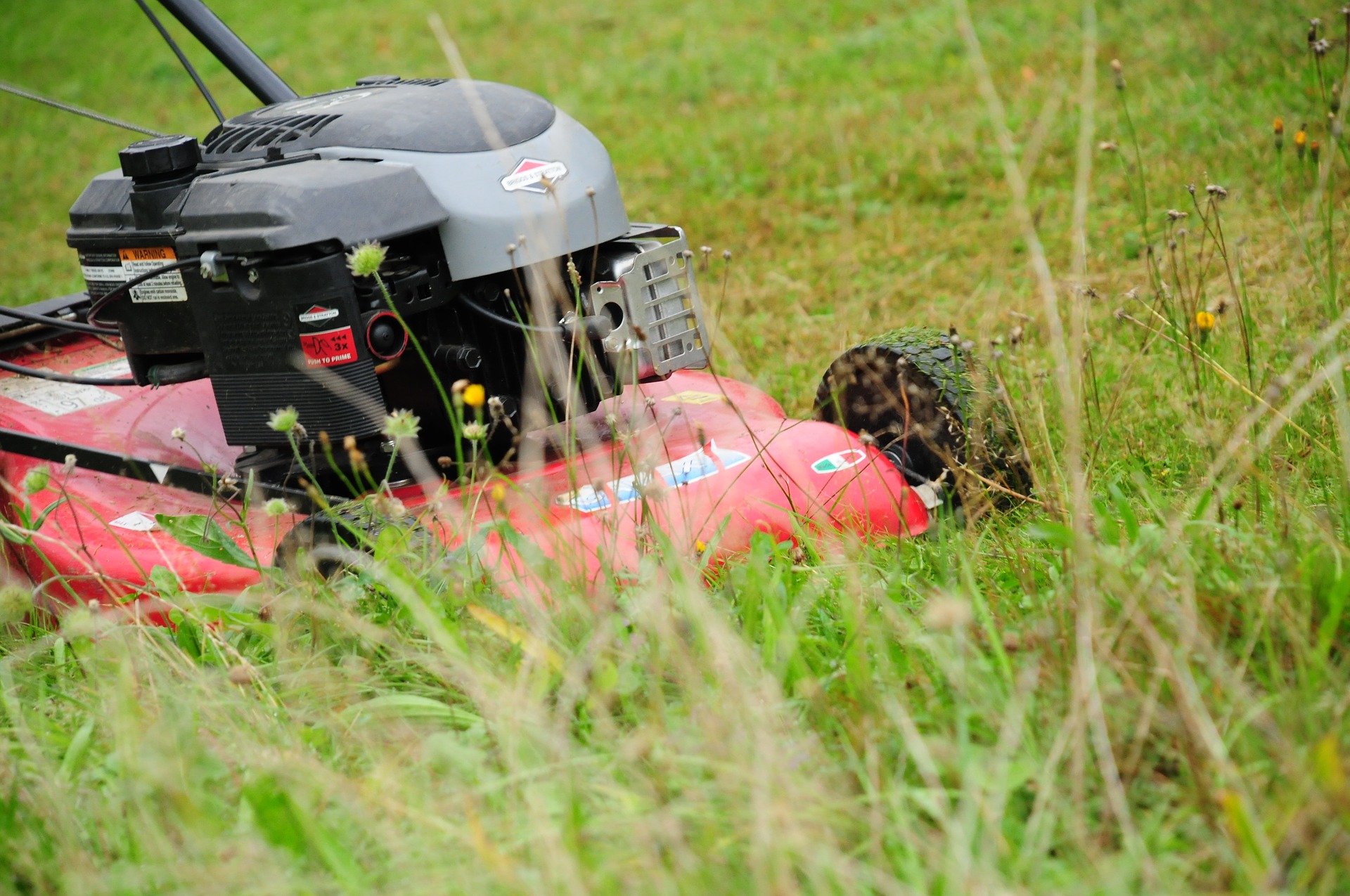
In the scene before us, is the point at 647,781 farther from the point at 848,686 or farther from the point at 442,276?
the point at 442,276

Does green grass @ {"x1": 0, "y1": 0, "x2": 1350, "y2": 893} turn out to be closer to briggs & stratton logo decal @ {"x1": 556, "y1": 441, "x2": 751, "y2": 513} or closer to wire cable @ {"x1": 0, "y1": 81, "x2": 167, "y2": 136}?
briggs & stratton logo decal @ {"x1": 556, "y1": 441, "x2": 751, "y2": 513}

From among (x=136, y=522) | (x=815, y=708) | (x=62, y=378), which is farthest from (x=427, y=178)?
(x=815, y=708)

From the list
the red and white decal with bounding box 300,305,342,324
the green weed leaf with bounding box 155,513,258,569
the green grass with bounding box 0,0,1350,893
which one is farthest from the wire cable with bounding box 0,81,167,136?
the green grass with bounding box 0,0,1350,893

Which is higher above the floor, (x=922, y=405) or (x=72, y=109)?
(x=72, y=109)

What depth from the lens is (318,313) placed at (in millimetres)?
1906

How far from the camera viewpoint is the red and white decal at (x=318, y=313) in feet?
6.24

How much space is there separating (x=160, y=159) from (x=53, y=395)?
0.85 m

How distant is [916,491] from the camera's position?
2.10 meters

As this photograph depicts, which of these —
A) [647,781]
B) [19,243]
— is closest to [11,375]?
[647,781]

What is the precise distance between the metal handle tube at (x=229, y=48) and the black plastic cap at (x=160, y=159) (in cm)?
52

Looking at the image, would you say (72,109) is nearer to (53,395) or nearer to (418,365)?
(53,395)

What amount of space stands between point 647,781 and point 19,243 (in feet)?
20.2

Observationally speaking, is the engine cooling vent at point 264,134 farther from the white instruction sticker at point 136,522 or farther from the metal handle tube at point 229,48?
the white instruction sticker at point 136,522

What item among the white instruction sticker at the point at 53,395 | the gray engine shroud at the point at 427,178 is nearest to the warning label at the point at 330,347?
the gray engine shroud at the point at 427,178
